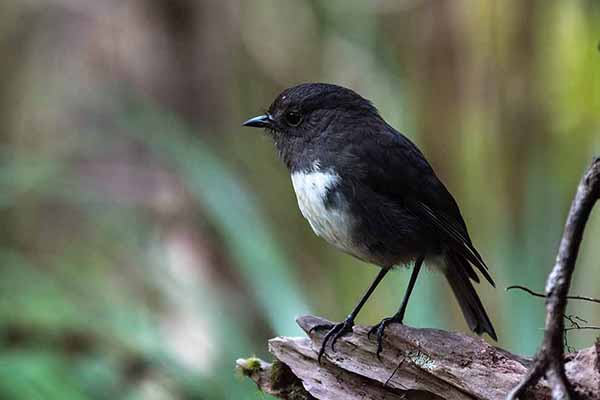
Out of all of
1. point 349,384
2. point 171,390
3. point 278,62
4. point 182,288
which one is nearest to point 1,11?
point 278,62

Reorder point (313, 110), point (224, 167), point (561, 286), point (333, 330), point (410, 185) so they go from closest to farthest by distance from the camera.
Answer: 1. point (561, 286)
2. point (333, 330)
3. point (410, 185)
4. point (313, 110)
5. point (224, 167)

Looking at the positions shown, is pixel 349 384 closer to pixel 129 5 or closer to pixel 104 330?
pixel 104 330

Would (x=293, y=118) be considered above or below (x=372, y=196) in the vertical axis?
above

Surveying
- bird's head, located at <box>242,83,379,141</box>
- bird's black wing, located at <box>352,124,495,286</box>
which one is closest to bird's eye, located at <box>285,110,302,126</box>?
bird's head, located at <box>242,83,379,141</box>

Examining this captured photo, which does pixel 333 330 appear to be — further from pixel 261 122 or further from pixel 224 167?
pixel 224 167

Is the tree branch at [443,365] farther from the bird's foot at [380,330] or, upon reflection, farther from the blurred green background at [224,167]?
the blurred green background at [224,167]

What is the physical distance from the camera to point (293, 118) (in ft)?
11.2

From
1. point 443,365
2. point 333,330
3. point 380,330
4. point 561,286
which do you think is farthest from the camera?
point 333,330

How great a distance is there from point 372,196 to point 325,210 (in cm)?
18

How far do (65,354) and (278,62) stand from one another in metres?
3.55

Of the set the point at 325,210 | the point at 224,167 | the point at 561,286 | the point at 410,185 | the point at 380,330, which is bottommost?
the point at 561,286

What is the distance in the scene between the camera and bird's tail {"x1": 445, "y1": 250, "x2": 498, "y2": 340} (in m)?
3.21

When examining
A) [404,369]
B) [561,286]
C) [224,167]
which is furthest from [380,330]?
[224,167]

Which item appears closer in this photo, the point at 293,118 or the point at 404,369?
the point at 404,369
